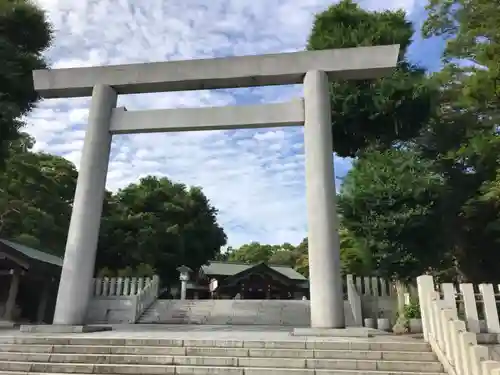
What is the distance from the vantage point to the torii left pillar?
7.97 m

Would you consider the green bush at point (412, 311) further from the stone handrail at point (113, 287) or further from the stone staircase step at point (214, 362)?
the stone handrail at point (113, 287)

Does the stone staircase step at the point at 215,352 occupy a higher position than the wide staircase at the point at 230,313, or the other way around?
the wide staircase at the point at 230,313

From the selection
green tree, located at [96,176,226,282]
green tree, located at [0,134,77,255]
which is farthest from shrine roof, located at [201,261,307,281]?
green tree, located at [0,134,77,255]

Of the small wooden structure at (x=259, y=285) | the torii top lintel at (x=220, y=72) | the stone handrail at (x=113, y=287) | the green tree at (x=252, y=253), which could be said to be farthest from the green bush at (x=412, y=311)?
the green tree at (x=252, y=253)

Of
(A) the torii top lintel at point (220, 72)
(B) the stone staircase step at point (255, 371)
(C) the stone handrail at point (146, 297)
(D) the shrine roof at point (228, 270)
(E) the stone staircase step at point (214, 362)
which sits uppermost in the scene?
(A) the torii top lintel at point (220, 72)

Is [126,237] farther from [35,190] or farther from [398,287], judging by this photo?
[398,287]

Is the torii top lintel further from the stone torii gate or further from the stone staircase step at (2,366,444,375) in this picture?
the stone staircase step at (2,366,444,375)

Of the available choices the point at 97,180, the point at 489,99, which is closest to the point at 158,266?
the point at 97,180

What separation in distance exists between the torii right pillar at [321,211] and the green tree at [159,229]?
1489 cm

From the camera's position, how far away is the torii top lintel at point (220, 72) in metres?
8.48

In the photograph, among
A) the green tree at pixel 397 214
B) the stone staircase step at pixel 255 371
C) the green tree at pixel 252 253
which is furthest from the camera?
the green tree at pixel 252 253

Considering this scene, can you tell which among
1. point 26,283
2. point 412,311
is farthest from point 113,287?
point 412,311

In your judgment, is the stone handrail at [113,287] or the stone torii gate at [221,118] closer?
the stone torii gate at [221,118]

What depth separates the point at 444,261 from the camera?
13.9 m
